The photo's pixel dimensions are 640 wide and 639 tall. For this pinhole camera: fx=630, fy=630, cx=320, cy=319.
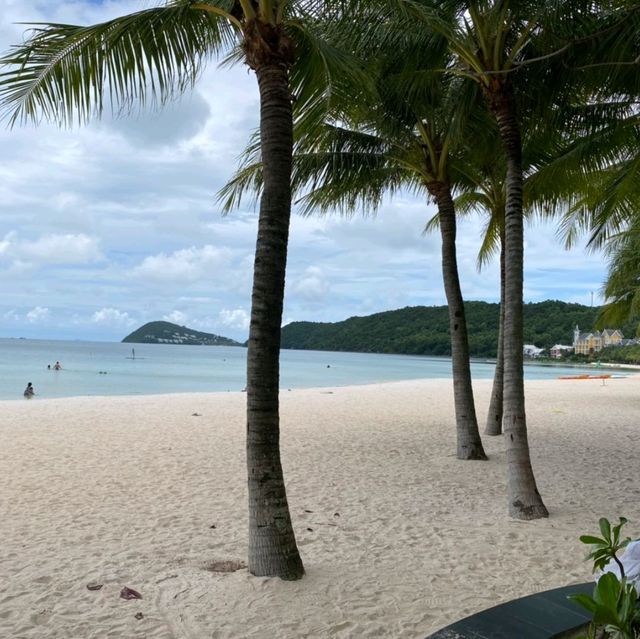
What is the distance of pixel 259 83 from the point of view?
4215 mm

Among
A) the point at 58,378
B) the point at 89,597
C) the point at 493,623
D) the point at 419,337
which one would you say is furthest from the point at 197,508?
the point at 419,337

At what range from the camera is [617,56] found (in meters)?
6.75

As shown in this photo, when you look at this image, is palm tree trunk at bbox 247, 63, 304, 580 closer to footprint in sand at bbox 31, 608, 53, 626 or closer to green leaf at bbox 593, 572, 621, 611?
footprint in sand at bbox 31, 608, 53, 626

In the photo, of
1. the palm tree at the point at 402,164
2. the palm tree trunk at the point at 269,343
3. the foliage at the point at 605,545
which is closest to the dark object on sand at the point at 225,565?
the palm tree trunk at the point at 269,343

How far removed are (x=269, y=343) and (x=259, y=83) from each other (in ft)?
5.71

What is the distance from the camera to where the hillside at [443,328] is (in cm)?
6419

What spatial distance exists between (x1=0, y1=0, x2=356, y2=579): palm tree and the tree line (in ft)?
0.04

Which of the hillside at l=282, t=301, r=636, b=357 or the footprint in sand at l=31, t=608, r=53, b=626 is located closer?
the footprint in sand at l=31, t=608, r=53, b=626

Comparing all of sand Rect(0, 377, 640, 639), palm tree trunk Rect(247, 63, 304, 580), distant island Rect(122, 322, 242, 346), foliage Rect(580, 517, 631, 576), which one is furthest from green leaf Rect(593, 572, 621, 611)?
distant island Rect(122, 322, 242, 346)

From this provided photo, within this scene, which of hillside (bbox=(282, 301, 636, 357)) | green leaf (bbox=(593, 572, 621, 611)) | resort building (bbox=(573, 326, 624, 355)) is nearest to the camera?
green leaf (bbox=(593, 572, 621, 611))

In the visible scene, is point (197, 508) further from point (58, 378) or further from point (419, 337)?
point (419, 337)

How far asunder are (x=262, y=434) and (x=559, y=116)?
597cm

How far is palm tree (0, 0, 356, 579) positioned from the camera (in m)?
4.09

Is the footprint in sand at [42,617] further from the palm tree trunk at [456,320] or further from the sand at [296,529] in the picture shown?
the palm tree trunk at [456,320]
